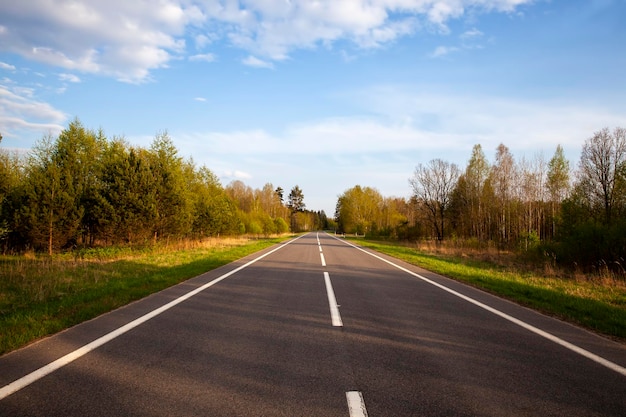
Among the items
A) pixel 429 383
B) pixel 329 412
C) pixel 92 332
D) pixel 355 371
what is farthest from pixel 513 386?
pixel 92 332

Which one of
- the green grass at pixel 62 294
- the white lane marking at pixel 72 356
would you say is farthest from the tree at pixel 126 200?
the white lane marking at pixel 72 356

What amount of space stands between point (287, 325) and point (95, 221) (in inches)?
892

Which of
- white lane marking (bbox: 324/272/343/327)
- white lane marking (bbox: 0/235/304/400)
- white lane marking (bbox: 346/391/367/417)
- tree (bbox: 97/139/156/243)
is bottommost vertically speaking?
white lane marking (bbox: 324/272/343/327)

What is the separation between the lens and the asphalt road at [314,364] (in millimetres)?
3252

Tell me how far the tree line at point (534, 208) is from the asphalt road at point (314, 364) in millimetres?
13772

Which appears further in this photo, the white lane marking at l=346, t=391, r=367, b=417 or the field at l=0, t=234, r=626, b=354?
the field at l=0, t=234, r=626, b=354

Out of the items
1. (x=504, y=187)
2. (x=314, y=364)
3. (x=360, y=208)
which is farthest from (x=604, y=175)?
(x=360, y=208)

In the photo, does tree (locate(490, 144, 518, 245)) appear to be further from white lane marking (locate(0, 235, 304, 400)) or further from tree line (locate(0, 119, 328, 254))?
white lane marking (locate(0, 235, 304, 400))

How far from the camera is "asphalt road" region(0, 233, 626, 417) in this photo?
128 inches

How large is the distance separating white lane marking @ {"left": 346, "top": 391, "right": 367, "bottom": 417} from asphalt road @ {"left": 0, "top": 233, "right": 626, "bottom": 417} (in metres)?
0.01

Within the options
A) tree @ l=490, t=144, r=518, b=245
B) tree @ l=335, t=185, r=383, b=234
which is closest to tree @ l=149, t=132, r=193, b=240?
tree @ l=490, t=144, r=518, b=245

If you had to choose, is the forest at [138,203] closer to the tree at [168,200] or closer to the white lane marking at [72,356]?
the tree at [168,200]

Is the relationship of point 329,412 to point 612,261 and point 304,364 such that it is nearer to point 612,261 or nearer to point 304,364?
point 304,364

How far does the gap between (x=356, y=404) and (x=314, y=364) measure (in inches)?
41.1
